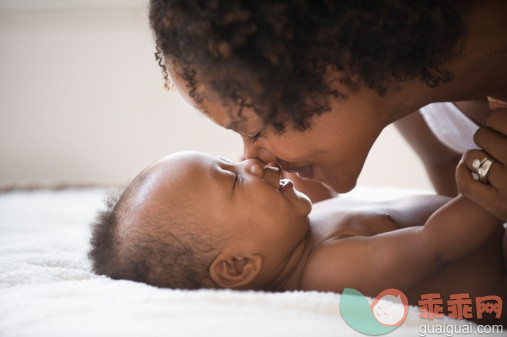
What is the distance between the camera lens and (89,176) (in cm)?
279

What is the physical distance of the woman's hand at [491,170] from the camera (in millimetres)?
924

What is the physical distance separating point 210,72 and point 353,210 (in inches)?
20.8

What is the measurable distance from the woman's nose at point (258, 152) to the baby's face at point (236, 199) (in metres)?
0.01

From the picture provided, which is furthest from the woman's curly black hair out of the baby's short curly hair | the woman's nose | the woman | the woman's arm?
the woman's arm

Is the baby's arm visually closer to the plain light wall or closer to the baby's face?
the baby's face

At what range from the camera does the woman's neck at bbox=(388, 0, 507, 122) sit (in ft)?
3.27

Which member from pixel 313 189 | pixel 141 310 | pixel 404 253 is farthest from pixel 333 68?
pixel 313 189

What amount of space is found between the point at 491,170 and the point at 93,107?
2216mm

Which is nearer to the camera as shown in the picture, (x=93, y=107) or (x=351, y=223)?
(x=351, y=223)

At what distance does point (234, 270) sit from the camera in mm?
1060

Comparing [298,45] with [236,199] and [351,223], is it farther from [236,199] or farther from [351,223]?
[351,223]

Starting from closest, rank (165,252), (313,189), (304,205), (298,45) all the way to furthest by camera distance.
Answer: (298,45), (165,252), (304,205), (313,189)

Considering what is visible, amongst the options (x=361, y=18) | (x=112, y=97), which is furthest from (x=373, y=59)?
(x=112, y=97)

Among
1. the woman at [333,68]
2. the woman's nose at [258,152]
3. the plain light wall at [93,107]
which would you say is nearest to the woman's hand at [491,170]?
the woman at [333,68]
